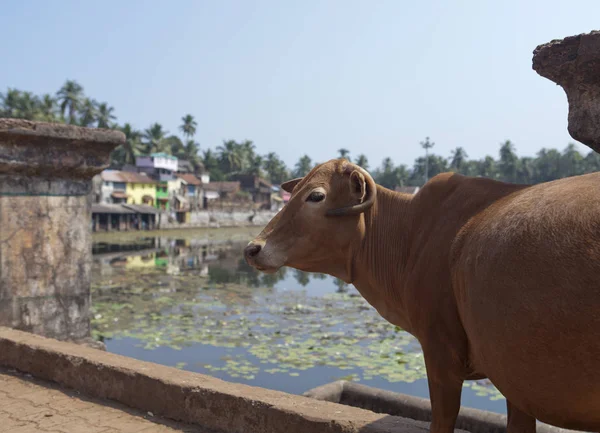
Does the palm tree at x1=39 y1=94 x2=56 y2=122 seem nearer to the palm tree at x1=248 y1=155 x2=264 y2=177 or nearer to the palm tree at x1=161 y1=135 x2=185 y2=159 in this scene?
the palm tree at x1=161 y1=135 x2=185 y2=159

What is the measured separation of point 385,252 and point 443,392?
67 centimetres

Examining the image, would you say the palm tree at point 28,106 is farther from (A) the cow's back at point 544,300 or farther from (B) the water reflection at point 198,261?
(A) the cow's back at point 544,300

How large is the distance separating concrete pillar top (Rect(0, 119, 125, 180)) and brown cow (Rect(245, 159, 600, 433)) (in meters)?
2.88

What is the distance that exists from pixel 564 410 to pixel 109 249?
1143 inches

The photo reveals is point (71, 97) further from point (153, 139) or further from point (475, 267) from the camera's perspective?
point (475, 267)

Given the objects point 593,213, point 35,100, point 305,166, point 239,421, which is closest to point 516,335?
point 593,213

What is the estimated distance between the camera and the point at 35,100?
39.8 m

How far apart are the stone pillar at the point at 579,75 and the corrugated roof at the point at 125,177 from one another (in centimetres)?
4471

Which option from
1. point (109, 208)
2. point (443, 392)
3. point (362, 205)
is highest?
point (109, 208)

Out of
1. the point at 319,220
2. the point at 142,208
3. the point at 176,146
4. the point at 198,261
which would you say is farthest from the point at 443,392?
the point at 176,146

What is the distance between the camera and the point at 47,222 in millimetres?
Result: 5238

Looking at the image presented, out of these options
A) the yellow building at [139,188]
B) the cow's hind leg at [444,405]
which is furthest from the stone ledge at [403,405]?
the yellow building at [139,188]

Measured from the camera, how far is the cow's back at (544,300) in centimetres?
150

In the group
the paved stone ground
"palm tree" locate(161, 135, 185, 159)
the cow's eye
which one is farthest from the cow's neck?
"palm tree" locate(161, 135, 185, 159)
